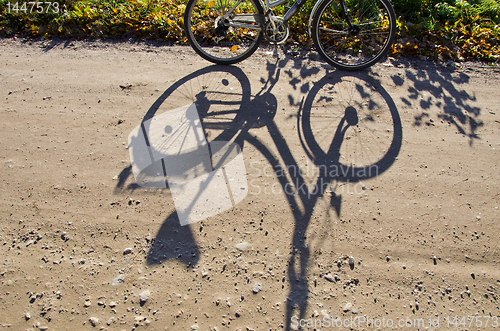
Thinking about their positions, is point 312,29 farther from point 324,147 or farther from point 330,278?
point 330,278

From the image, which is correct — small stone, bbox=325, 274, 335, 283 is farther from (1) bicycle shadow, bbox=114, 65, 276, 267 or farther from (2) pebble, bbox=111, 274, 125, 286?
(2) pebble, bbox=111, 274, 125, 286

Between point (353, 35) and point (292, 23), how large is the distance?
4.16 feet

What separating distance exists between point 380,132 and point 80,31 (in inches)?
211

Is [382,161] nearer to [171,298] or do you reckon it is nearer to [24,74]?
[171,298]

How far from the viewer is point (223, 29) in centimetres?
460

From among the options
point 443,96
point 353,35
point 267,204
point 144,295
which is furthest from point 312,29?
point 144,295

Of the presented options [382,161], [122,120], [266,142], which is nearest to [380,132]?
[382,161]

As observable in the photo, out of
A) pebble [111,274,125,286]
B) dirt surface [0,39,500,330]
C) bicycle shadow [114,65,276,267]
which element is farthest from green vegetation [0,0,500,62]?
pebble [111,274,125,286]

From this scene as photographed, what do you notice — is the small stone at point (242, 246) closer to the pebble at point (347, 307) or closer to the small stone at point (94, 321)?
the pebble at point (347, 307)

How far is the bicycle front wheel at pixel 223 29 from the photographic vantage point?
4438 mm

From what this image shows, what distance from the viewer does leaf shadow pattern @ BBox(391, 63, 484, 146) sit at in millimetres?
3852

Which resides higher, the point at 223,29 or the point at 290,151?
the point at 223,29

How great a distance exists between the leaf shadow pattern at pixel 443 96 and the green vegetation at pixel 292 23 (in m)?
0.48

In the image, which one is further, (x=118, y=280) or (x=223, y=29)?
(x=223, y=29)
